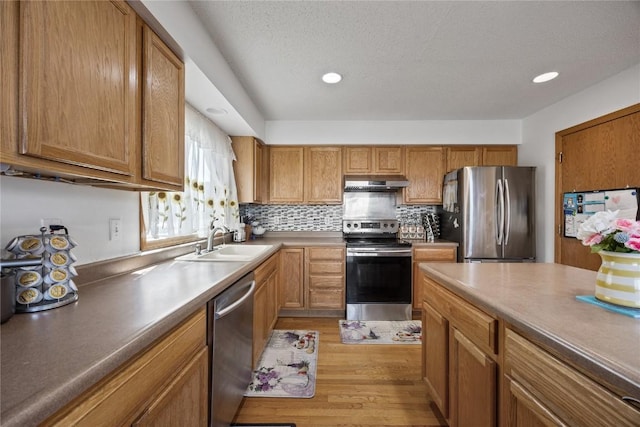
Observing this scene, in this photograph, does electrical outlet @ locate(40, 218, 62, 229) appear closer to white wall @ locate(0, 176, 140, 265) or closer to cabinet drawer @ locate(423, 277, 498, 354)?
white wall @ locate(0, 176, 140, 265)

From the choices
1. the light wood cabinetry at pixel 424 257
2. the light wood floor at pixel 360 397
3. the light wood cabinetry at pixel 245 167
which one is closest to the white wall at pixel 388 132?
the light wood cabinetry at pixel 245 167

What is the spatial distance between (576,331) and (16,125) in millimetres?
1580

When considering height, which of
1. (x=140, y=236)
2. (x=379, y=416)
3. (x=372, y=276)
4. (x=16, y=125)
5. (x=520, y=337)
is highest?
(x=16, y=125)

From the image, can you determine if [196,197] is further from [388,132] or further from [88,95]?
[388,132]

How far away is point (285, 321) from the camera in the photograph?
10.0 ft

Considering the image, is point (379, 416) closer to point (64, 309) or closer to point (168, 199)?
point (64, 309)

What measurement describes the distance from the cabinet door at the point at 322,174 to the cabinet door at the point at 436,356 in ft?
6.68

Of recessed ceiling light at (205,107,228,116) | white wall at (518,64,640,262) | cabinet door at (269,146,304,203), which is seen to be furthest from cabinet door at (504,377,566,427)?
cabinet door at (269,146,304,203)

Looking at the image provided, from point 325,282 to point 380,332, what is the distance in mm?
782

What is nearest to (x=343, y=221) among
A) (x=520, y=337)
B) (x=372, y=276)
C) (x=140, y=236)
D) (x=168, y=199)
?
(x=372, y=276)

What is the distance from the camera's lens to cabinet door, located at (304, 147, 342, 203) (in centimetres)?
349

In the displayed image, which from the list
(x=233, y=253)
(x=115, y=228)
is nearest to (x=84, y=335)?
(x=115, y=228)

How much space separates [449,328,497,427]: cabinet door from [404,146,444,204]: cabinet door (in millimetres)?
2359

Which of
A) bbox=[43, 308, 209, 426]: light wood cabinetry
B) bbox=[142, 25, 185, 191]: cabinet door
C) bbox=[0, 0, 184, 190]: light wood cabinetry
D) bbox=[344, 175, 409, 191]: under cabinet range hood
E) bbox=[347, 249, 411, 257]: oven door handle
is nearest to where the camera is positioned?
bbox=[43, 308, 209, 426]: light wood cabinetry
